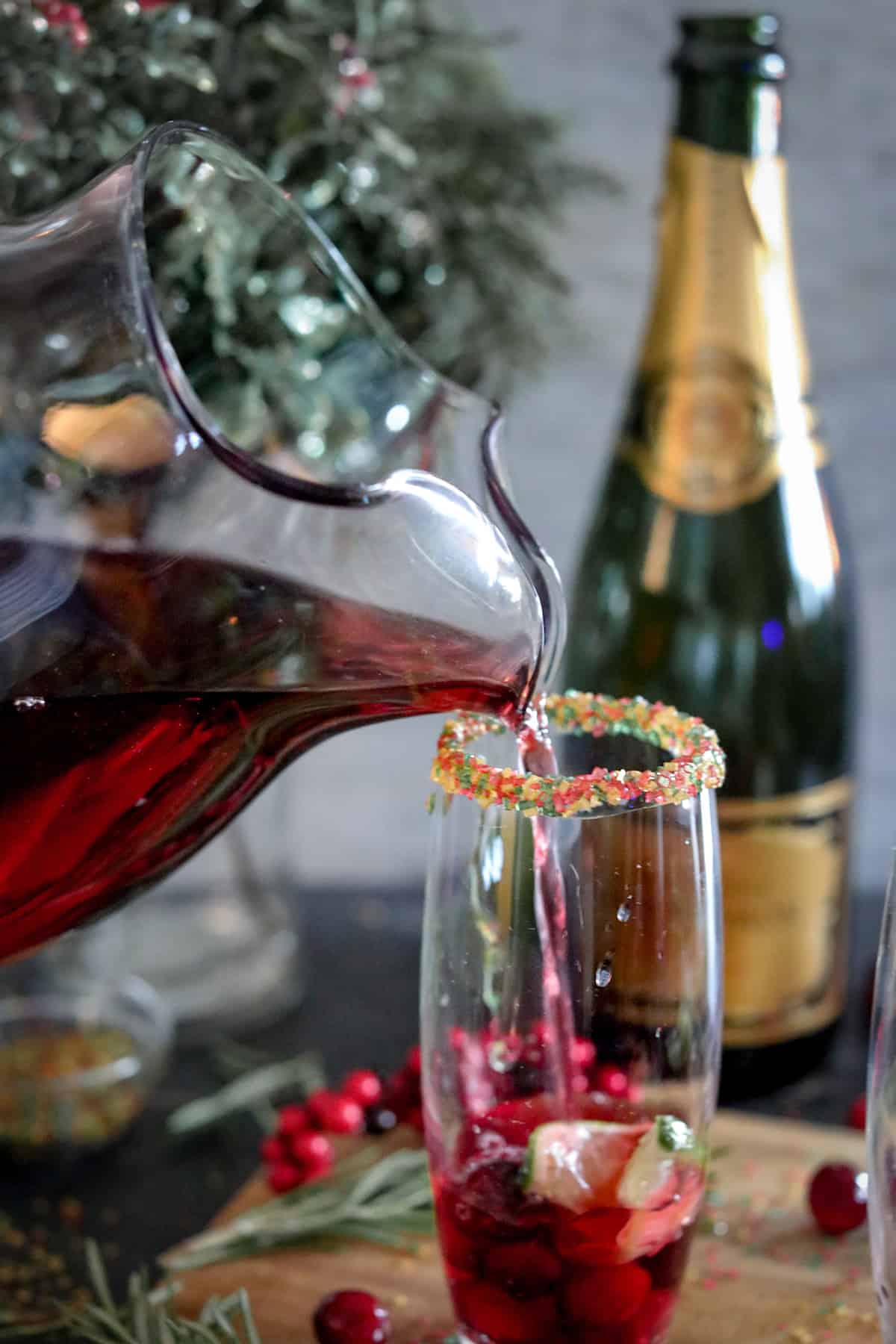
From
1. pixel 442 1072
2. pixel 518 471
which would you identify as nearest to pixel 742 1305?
pixel 442 1072

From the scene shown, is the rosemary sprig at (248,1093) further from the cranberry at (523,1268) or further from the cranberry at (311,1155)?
the cranberry at (523,1268)

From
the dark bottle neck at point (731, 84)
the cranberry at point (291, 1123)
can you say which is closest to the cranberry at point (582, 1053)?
the cranberry at point (291, 1123)

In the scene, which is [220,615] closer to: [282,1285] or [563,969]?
[563,969]

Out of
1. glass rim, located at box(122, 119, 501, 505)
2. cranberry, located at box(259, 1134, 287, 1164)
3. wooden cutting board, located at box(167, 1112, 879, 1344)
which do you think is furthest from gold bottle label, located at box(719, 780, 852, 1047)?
glass rim, located at box(122, 119, 501, 505)

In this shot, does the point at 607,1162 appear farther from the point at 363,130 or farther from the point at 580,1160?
the point at 363,130

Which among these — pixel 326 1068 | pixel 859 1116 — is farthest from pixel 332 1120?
pixel 859 1116
